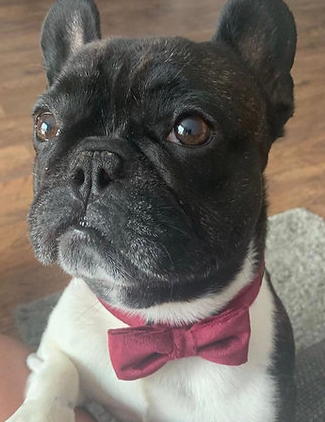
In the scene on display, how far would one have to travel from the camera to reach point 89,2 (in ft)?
3.91

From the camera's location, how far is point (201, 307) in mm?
1088

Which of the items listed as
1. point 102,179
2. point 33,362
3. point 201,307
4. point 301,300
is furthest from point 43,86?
point 102,179

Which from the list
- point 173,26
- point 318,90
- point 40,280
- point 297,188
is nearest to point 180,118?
point 40,280

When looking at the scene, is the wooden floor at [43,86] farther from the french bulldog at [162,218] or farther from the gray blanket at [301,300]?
the french bulldog at [162,218]

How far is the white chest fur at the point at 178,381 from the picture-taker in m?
1.12

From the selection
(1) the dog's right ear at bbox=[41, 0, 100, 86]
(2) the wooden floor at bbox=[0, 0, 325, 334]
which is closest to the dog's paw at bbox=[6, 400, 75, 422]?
(1) the dog's right ear at bbox=[41, 0, 100, 86]

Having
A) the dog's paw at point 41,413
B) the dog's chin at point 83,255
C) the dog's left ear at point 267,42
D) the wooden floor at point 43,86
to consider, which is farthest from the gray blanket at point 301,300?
the dog's left ear at point 267,42

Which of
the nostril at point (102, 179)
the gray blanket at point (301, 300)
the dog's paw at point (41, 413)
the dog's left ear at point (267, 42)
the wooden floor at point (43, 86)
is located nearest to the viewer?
the nostril at point (102, 179)

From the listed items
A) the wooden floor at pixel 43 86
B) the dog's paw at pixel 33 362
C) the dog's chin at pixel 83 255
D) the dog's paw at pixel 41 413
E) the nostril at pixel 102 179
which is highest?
the nostril at pixel 102 179

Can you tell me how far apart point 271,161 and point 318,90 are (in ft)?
2.04

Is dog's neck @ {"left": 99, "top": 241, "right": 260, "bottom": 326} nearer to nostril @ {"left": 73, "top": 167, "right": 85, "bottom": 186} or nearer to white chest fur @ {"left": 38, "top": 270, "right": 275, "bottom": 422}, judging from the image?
white chest fur @ {"left": 38, "top": 270, "right": 275, "bottom": 422}

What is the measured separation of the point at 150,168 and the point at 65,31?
42 cm

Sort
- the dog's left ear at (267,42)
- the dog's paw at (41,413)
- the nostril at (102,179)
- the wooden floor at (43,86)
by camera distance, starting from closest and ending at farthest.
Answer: the nostril at (102,179) < the dog's paw at (41,413) < the dog's left ear at (267,42) < the wooden floor at (43,86)

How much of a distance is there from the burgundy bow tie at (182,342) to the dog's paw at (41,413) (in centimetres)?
11
